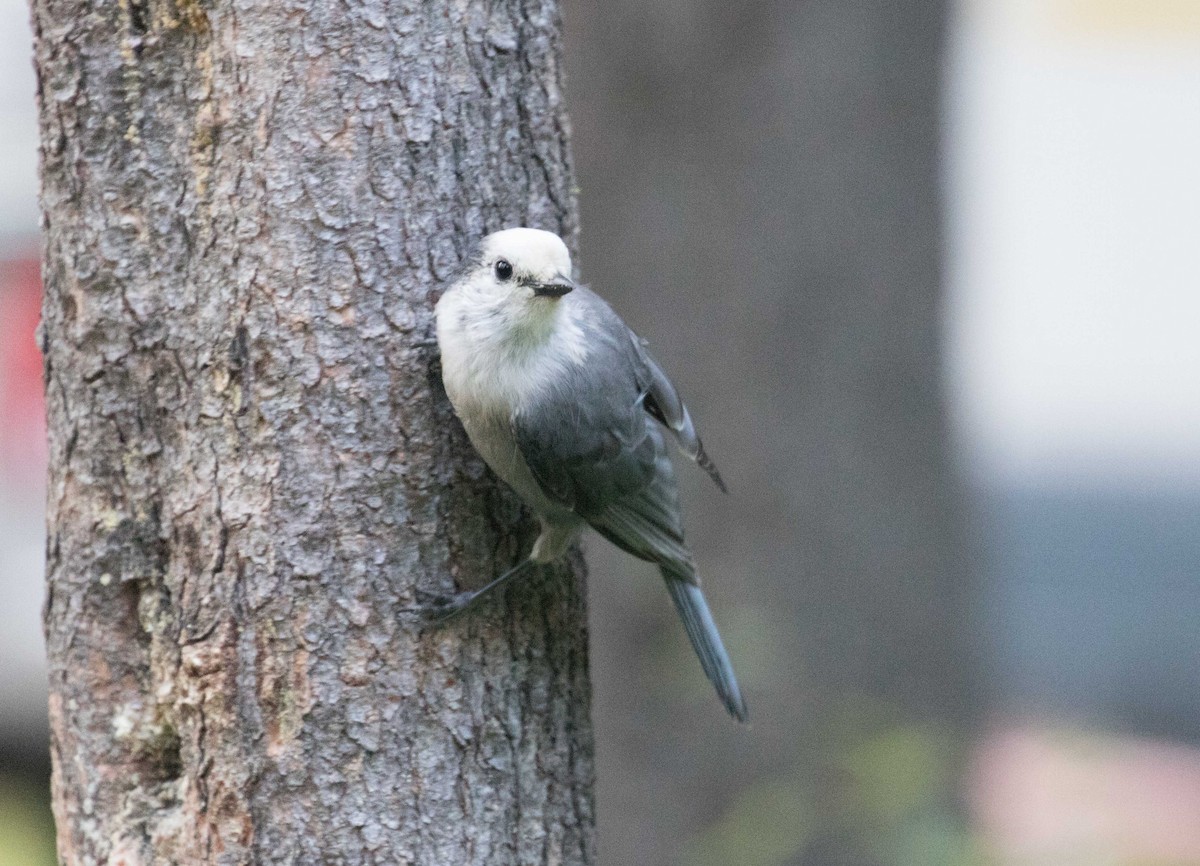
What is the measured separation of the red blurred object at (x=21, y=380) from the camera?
614 centimetres

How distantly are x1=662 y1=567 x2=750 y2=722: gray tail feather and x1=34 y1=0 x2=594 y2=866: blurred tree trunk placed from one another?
520mm

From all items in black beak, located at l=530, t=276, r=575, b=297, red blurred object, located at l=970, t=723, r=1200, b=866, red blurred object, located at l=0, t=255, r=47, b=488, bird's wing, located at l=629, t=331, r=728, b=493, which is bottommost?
red blurred object, located at l=970, t=723, r=1200, b=866

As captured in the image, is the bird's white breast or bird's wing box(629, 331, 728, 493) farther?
bird's wing box(629, 331, 728, 493)

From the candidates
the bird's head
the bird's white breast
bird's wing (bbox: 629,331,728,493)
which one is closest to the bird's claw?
the bird's white breast

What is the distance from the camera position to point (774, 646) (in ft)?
15.5

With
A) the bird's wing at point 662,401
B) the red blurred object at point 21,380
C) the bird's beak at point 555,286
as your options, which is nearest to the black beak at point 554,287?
the bird's beak at point 555,286

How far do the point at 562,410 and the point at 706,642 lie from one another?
669mm

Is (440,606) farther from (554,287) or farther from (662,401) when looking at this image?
(662,401)

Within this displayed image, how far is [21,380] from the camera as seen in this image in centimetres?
616

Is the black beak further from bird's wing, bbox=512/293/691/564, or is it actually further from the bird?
bird's wing, bbox=512/293/691/564

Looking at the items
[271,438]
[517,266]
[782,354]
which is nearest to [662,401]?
[517,266]

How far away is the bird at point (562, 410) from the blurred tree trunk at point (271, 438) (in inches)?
3.1

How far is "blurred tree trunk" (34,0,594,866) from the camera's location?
2537 millimetres

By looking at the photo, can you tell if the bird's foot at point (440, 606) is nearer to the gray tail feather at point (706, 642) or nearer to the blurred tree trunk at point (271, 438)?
the blurred tree trunk at point (271, 438)
